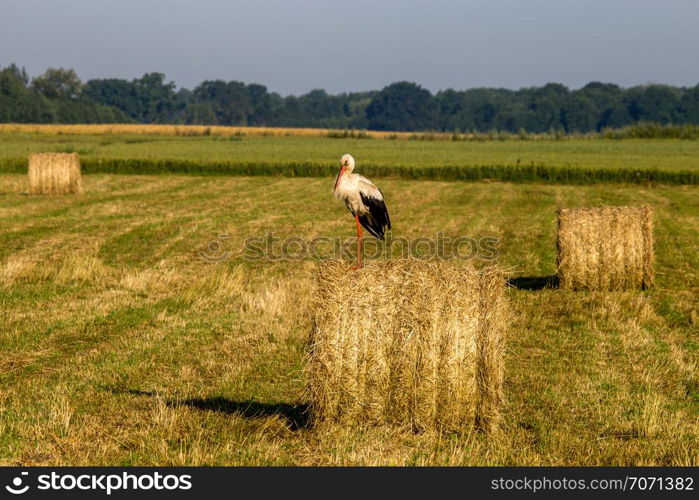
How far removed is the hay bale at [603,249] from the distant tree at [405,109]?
6891 inches

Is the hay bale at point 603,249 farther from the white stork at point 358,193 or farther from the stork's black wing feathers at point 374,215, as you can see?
the white stork at point 358,193

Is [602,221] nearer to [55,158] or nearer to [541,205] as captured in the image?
[541,205]

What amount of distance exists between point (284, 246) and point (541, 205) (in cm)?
1225

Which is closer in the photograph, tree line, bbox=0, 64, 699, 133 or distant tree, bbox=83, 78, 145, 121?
tree line, bbox=0, 64, 699, 133

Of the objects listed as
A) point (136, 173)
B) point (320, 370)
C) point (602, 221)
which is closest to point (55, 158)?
point (136, 173)

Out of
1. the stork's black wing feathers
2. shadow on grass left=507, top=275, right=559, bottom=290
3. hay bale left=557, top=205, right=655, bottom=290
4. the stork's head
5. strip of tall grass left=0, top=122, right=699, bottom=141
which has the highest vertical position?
strip of tall grass left=0, top=122, right=699, bottom=141

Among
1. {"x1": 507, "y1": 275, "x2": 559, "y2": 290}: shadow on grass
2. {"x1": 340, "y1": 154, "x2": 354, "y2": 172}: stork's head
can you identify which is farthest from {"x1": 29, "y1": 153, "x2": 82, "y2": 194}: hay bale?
{"x1": 340, "y1": 154, "x2": 354, "y2": 172}: stork's head

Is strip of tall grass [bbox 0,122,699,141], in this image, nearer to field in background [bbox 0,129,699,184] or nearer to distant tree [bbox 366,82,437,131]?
field in background [bbox 0,129,699,184]

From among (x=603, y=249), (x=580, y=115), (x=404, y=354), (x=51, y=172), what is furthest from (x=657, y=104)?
(x=404, y=354)

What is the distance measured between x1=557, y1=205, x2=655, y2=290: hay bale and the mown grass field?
418 millimetres

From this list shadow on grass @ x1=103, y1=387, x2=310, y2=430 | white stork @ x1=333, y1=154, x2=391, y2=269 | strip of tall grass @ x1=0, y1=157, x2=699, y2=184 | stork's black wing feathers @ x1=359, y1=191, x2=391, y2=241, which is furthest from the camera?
strip of tall grass @ x1=0, y1=157, x2=699, y2=184

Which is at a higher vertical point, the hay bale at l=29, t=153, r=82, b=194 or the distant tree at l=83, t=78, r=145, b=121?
the distant tree at l=83, t=78, r=145, b=121

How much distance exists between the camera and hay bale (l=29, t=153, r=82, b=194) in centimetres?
3000
